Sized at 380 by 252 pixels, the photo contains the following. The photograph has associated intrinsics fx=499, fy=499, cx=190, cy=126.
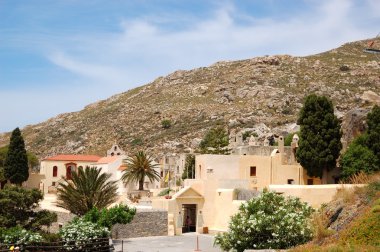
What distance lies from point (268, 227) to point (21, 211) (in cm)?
1793

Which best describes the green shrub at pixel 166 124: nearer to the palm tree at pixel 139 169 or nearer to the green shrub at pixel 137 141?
the green shrub at pixel 137 141

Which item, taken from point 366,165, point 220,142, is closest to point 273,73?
point 220,142

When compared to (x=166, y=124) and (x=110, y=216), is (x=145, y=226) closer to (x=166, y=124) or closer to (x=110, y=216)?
(x=110, y=216)

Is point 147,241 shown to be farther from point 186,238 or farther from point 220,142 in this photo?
point 220,142

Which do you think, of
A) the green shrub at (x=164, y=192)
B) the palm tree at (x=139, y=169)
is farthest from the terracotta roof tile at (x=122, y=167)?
the green shrub at (x=164, y=192)

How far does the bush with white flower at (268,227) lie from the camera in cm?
1814

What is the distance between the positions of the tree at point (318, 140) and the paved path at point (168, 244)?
34.7ft

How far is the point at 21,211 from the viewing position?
1200 inches

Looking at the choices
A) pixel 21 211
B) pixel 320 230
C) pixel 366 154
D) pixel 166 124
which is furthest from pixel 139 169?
pixel 166 124

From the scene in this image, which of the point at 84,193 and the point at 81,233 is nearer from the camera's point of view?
the point at 81,233

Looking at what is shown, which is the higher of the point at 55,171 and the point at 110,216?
the point at 55,171

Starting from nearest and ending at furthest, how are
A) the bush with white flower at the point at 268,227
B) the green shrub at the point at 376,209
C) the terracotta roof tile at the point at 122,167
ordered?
the green shrub at the point at 376,209
the bush with white flower at the point at 268,227
the terracotta roof tile at the point at 122,167

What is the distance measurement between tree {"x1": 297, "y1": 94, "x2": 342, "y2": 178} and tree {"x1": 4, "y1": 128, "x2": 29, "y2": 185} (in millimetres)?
32640

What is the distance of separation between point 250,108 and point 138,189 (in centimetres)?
4209
